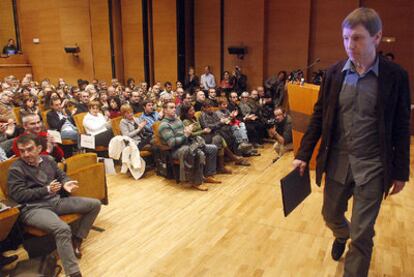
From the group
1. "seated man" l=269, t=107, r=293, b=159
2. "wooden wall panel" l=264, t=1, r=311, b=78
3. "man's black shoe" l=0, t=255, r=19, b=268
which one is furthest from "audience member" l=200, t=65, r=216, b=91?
"man's black shoe" l=0, t=255, r=19, b=268

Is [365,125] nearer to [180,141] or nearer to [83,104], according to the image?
[180,141]

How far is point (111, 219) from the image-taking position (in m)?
3.70

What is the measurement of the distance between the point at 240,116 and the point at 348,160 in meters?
4.89

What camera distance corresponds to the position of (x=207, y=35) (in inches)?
394

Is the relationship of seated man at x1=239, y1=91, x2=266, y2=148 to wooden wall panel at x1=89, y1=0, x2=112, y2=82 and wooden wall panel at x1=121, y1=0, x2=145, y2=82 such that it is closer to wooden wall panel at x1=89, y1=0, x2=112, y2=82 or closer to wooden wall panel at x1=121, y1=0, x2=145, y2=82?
wooden wall panel at x1=121, y1=0, x2=145, y2=82

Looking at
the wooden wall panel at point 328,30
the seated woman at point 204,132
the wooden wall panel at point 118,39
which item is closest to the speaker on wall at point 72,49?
the wooden wall panel at point 118,39

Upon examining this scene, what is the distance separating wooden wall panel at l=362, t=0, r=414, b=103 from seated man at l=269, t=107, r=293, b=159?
3.54 meters

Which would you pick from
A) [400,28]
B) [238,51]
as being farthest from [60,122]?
[400,28]

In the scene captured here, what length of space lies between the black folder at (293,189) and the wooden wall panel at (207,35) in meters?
8.26

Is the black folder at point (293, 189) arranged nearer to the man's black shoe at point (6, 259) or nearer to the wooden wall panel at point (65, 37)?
the man's black shoe at point (6, 259)

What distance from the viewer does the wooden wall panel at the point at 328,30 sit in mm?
8320

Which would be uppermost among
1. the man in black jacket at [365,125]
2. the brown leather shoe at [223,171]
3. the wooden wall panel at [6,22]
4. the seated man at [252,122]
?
the wooden wall panel at [6,22]

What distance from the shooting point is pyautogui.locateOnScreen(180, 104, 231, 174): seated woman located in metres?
5.00

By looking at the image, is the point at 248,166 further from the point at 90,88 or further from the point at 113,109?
the point at 90,88
